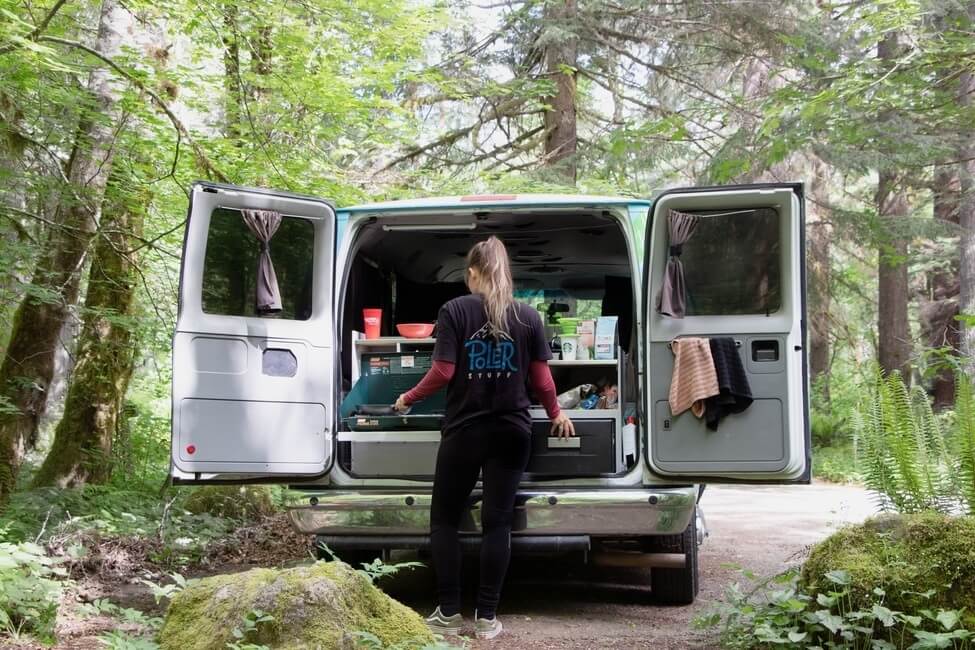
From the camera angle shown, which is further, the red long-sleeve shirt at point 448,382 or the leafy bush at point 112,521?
the leafy bush at point 112,521

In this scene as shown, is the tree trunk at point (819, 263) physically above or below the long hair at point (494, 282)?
above

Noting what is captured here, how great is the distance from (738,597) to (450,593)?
1.34 metres

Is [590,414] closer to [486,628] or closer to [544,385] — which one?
[544,385]

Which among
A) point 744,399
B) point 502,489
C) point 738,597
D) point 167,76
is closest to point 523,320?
point 502,489

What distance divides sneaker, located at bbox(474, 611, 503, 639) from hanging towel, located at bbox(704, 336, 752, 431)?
54.8 inches

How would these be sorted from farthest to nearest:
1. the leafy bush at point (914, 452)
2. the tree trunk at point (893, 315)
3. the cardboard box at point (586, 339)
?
the tree trunk at point (893, 315) → the cardboard box at point (586, 339) → the leafy bush at point (914, 452)

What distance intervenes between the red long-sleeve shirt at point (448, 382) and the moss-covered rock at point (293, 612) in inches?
45.4

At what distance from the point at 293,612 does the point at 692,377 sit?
7.21 ft

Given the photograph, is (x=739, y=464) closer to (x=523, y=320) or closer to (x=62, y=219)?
(x=523, y=320)

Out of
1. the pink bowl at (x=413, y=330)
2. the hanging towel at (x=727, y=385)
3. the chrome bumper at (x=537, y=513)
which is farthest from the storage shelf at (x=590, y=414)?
the pink bowl at (x=413, y=330)

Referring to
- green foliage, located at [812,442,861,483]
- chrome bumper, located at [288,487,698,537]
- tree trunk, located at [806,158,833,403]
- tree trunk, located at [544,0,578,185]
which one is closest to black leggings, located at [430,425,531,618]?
chrome bumper, located at [288,487,698,537]

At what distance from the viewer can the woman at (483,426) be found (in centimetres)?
432

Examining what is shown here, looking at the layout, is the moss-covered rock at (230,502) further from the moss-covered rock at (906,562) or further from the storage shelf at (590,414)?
the moss-covered rock at (906,562)

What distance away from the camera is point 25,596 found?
12.1ft
